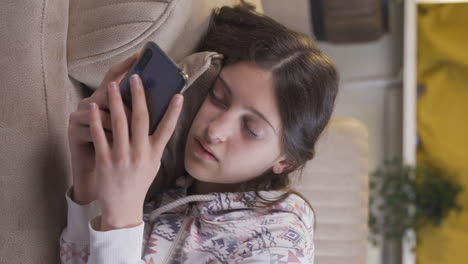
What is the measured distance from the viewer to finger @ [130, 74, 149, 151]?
2.56ft

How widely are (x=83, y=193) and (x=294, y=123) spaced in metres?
0.37

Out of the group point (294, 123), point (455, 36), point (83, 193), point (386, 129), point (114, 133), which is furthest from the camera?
point (386, 129)

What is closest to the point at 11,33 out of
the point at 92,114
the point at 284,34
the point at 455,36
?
the point at 92,114

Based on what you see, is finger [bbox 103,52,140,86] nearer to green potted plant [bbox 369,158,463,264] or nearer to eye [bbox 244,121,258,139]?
eye [bbox 244,121,258,139]

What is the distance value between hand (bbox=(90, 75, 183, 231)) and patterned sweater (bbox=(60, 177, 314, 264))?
12 cm

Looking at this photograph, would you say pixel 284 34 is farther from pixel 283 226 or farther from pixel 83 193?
pixel 83 193

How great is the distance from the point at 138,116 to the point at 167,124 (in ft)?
0.13

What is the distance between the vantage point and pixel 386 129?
239 cm

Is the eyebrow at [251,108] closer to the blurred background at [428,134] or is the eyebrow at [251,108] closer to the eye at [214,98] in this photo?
the eye at [214,98]

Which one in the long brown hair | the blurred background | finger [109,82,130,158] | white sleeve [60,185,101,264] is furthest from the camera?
the blurred background

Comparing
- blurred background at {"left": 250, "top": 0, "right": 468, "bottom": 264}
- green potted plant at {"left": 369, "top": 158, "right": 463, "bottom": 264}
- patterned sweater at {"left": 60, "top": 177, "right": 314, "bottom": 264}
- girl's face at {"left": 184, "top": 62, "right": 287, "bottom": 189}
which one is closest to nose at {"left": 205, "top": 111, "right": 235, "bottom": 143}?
girl's face at {"left": 184, "top": 62, "right": 287, "bottom": 189}

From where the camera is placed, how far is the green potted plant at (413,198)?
2.12 meters

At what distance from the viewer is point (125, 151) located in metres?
0.78

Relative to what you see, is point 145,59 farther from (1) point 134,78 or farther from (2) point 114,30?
(2) point 114,30
